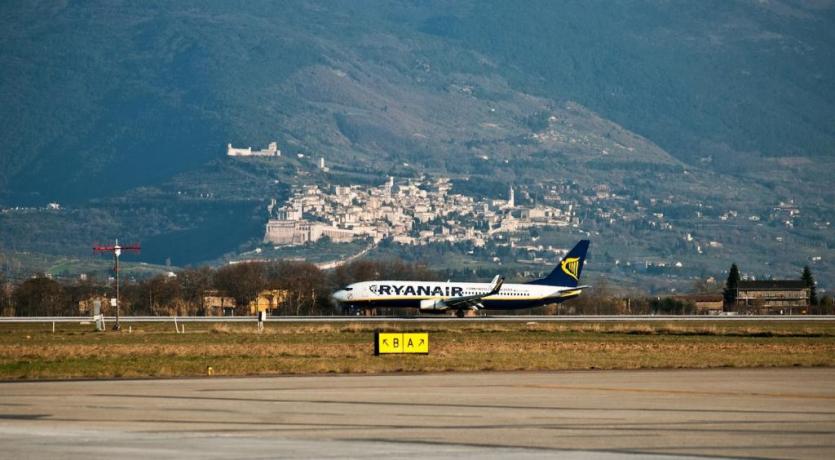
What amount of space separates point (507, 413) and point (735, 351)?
90.2 ft

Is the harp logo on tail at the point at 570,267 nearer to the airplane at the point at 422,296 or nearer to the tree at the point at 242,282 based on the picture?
the airplane at the point at 422,296

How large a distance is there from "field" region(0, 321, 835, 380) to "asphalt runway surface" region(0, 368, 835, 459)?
14.6 feet

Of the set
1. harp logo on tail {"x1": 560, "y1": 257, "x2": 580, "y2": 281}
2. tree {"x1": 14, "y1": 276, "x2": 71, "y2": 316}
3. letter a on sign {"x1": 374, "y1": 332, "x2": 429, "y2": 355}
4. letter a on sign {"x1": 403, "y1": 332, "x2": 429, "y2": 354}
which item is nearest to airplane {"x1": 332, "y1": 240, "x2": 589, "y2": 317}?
harp logo on tail {"x1": 560, "y1": 257, "x2": 580, "y2": 281}

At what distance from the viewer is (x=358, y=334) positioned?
262 ft

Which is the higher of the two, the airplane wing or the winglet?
the winglet

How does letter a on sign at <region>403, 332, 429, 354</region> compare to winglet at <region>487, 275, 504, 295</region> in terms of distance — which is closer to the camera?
letter a on sign at <region>403, 332, 429, 354</region>

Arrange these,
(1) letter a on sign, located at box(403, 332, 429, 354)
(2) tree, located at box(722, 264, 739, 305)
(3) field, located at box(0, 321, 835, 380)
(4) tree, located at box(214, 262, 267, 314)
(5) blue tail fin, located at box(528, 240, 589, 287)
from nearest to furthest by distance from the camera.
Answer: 1. (3) field, located at box(0, 321, 835, 380)
2. (1) letter a on sign, located at box(403, 332, 429, 354)
3. (5) blue tail fin, located at box(528, 240, 589, 287)
4. (4) tree, located at box(214, 262, 267, 314)
5. (2) tree, located at box(722, 264, 739, 305)

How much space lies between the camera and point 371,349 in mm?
61562

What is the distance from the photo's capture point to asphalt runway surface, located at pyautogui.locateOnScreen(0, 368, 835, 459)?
30.4m

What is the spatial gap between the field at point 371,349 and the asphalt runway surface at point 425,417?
175 inches

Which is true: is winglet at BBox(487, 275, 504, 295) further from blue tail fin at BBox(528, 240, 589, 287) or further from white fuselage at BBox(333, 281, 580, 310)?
blue tail fin at BBox(528, 240, 589, 287)

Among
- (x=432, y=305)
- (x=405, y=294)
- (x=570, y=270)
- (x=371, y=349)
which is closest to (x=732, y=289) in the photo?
(x=570, y=270)

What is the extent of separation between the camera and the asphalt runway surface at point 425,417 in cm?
3038

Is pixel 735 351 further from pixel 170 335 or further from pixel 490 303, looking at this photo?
pixel 490 303
